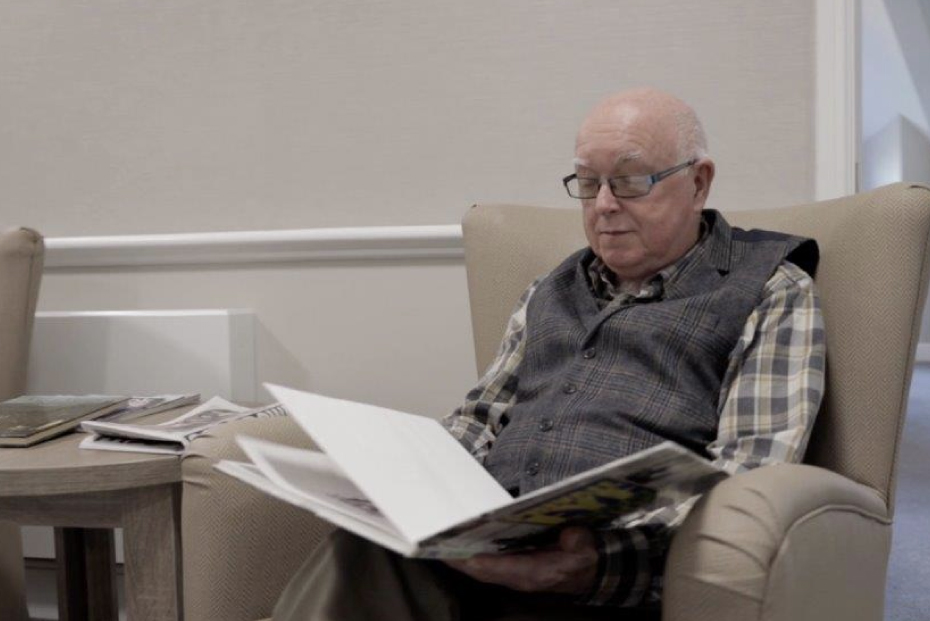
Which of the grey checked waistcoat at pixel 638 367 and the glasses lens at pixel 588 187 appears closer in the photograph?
the grey checked waistcoat at pixel 638 367

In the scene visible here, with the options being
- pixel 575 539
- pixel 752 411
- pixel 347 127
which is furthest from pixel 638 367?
pixel 347 127

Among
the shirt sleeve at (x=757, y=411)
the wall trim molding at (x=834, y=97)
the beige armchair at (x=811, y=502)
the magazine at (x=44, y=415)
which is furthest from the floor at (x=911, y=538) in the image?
the magazine at (x=44, y=415)

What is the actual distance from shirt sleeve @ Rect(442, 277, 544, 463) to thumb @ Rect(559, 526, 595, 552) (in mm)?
431

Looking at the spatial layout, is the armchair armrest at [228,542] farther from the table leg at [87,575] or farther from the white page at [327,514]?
the table leg at [87,575]

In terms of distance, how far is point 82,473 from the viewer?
1.49 meters

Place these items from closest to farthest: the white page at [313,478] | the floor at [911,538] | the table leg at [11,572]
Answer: the white page at [313,478] < the table leg at [11,572] < the floor at [911,538]

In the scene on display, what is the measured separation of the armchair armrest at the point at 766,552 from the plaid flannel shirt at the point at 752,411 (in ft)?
0.46

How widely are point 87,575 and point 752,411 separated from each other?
1266 mm

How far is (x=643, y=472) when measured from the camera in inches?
38.2

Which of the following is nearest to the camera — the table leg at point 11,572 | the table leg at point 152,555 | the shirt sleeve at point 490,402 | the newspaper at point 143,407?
the table leg at point 152,555

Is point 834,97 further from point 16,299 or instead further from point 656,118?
point 16,299

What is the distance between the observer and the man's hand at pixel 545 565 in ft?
3.80

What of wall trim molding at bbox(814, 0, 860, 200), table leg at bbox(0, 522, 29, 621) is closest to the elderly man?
wall trim molding at bbox(814, 0, 860, 200)

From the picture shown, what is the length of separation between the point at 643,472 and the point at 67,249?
1.84 meters
